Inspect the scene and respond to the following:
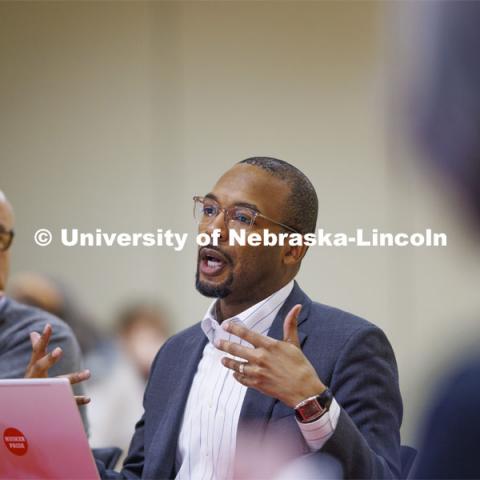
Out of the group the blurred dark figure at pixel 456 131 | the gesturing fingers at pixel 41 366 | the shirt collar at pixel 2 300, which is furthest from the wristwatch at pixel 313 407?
the shirt collar at pixel 2 300

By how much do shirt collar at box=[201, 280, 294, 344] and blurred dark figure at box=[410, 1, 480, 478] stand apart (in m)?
1.82

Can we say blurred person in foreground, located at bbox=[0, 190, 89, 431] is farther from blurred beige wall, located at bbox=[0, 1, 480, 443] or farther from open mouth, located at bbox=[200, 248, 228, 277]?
open mouth, located at bbox=[200, 248, 228, 277]

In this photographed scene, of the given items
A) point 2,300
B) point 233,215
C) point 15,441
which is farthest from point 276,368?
point 2,300

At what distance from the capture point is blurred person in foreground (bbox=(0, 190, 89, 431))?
2684mm

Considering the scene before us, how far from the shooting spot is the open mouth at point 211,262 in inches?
93.0

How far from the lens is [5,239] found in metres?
2.80

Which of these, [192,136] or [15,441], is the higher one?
[192,136]

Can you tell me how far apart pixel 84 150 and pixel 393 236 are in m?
1.10

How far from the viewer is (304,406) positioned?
172 centimetres

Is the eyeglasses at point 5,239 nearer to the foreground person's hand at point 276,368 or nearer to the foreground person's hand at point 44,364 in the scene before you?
the foreground person's hand at point 44,364

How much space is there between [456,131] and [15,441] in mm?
1883

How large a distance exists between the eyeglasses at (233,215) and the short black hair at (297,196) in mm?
31

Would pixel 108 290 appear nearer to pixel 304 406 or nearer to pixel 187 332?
pixel 187 332

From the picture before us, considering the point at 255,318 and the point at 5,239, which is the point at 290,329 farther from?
Result: the point at 5,239
